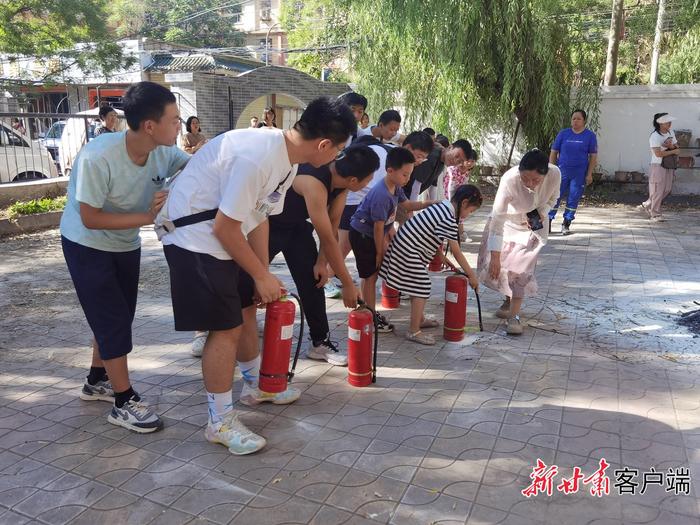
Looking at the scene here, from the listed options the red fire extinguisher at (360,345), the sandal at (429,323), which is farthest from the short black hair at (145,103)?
the sandal at (429,323)

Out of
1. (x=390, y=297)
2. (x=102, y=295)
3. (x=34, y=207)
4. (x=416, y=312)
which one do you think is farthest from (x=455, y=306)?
(x=34, y=207)

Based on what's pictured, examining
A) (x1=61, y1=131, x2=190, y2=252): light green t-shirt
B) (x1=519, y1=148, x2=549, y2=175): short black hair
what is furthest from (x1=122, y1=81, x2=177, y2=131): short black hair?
(x1=519, y1=148, x2=549, y2=175): short black hair

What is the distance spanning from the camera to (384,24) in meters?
10.2

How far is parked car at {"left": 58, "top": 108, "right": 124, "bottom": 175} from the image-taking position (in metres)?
9.59

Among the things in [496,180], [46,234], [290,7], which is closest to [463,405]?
[46,234]

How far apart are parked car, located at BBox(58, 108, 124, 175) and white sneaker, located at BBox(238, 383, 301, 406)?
7169 mm

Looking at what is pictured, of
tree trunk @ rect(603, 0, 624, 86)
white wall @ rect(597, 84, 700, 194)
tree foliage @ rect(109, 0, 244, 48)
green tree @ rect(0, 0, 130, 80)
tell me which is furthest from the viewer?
tree foliage @ rect(109, 0, 244, 48)

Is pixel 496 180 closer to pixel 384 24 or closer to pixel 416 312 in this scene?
pixel 384 24

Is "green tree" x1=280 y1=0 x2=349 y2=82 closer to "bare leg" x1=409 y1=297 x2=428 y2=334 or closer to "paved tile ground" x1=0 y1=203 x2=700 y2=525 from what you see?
"bare leg" x1=409 y1=297 x2=428 y2=334

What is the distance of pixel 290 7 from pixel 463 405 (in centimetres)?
3700

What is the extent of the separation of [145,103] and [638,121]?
11.2 metres

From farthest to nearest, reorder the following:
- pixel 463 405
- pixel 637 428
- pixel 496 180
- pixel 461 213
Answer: pixel 496 180
pixel 461 213
pixel 463 405
pixel 637 428

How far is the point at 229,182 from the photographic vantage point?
2.31 meters

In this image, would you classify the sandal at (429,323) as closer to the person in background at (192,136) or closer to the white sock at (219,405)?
the white sock at (219,405)
